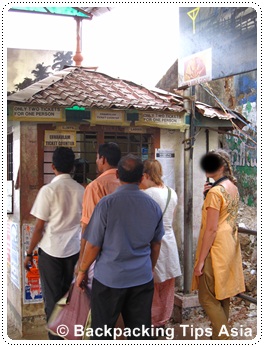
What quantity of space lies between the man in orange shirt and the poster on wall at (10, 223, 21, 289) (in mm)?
1285

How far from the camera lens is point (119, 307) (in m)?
3.03

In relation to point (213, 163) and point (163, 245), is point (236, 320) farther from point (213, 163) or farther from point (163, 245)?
point (213, 163)

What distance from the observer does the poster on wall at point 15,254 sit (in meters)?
4.43

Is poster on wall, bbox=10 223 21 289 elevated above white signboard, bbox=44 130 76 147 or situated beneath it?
situated beneath

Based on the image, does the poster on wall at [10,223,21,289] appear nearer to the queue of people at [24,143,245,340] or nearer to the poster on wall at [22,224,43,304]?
the poster on wall at [22,224,43,304]

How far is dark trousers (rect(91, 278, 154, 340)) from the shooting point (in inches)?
118

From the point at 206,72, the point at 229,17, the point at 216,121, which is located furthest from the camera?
the point at 216,121

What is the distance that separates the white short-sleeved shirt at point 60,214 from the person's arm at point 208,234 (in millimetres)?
1059

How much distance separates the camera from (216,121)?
4930 mm

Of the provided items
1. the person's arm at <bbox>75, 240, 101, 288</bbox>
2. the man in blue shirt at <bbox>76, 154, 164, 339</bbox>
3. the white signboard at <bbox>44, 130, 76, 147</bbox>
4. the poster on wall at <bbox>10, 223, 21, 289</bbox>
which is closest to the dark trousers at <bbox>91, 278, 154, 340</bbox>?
the man in blue shirt at <bbox>76, 154, 164, 339</bbox>
